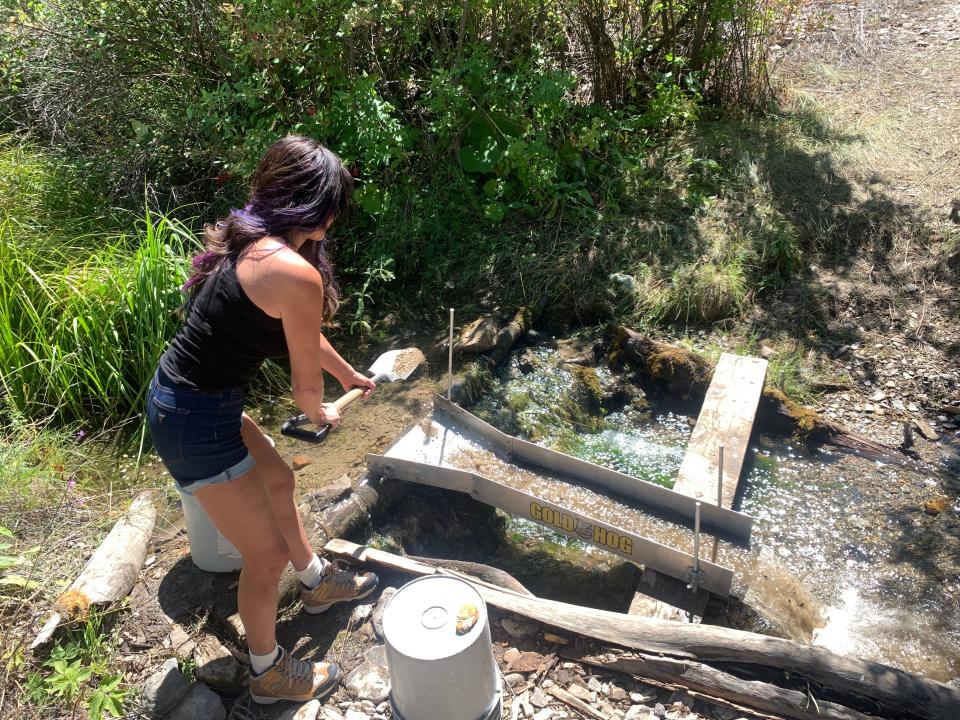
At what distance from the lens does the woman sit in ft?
6.27

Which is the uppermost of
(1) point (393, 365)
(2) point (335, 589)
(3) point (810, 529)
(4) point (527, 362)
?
(1) point (393, 365)

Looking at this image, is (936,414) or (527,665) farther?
(936,414)

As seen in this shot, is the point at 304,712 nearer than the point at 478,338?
Yes

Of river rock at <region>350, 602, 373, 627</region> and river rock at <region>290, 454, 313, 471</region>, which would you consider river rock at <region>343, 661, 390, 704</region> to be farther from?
river rock at <region>290, 454, 313, 471</region>

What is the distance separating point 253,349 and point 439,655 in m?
1.03

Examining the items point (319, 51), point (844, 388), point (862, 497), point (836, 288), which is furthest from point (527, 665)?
point (319, 51)

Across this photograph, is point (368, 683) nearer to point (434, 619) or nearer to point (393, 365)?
point (434, 619)

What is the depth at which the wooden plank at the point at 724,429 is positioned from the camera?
3.39 m

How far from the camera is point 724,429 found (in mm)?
3734

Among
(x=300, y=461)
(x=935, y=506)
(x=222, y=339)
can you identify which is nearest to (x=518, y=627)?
(x=222, y=339)

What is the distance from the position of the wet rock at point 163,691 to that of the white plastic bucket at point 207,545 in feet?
1.63

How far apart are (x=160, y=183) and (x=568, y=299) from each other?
10.9ft

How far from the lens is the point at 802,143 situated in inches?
232

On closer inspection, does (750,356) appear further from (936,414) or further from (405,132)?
(405,132)
